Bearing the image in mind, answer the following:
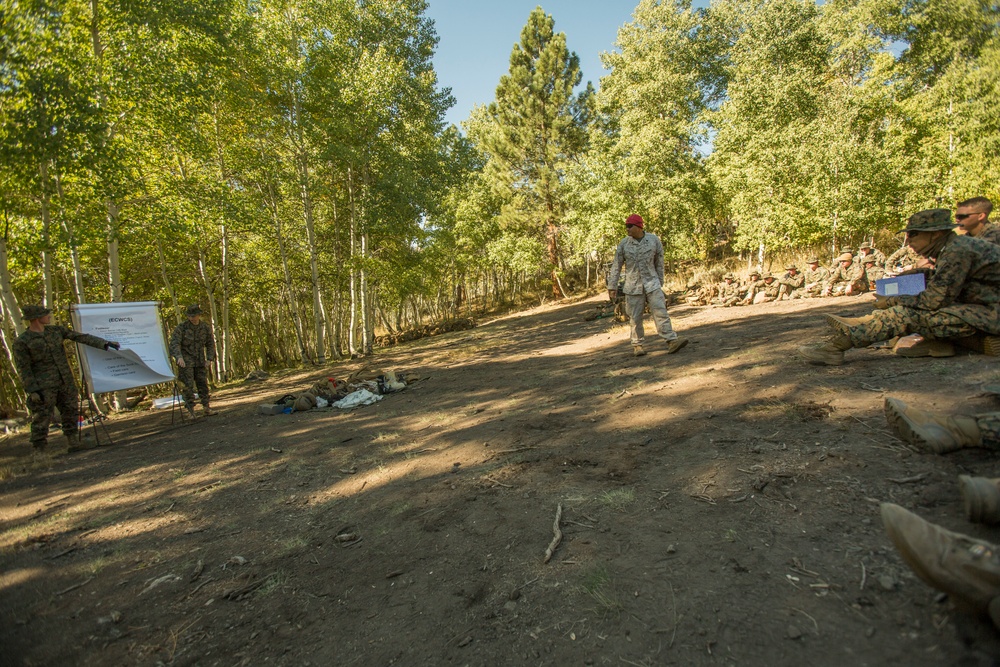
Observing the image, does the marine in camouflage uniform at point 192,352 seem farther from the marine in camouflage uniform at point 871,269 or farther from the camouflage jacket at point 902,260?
the marine in camouflage uniform at point 871,269

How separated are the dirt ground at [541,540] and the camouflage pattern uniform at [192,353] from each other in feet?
10.8

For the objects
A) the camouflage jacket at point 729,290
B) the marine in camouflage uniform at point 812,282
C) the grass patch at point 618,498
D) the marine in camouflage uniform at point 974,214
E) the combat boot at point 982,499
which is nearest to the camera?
the combat boot at point 982,499

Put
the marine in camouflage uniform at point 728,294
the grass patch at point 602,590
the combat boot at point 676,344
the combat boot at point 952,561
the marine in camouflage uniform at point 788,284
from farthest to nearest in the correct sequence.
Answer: the marine in camouflage uniform at point 728,294, the marine in camouflage uniform at point 788,284, the combat boot at point 676,344, the grass patch at point 602,590, the combat boot at point 952,561

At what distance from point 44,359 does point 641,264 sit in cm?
955

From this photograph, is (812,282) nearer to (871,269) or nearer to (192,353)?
(871,269)

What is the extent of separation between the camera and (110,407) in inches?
488

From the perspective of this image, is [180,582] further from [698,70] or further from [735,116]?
[698,70]

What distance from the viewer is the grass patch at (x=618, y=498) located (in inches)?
119

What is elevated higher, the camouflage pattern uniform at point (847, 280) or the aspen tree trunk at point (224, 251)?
the aspen tree trunk at point (224, 251)

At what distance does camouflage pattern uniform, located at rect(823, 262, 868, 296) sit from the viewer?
1373 centimetres

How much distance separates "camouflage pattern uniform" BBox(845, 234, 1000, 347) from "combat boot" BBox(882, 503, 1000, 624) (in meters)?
3.85

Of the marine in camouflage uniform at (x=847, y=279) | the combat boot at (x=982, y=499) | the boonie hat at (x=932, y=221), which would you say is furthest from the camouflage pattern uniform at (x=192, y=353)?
the marine in camouflage uniform at (x=847, y=279)

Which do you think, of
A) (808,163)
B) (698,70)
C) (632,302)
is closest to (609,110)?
(698,70)

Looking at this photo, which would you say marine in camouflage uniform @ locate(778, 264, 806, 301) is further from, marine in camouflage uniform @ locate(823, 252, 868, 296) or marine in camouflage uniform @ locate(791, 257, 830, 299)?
marine in camouflage uniform @ locate(823, 252, 868, 296)
